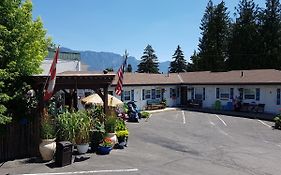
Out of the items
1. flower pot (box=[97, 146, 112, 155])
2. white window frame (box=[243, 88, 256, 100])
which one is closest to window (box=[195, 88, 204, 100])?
white window frame (box=[243, 88, 256, 100])

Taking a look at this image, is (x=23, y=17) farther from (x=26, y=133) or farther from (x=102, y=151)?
(x=102, y=151)

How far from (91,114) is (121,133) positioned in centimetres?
201

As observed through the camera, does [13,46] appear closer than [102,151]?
Yes

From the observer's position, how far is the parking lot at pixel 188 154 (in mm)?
13656

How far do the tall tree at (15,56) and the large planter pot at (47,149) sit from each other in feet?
5.89

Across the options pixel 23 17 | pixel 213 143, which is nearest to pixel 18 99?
pixel 23 17

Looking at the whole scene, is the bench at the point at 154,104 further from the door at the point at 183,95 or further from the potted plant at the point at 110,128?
the potted plant at the point at 110,128

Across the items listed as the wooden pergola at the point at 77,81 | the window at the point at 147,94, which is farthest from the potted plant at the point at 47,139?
the window at the point at 147,94

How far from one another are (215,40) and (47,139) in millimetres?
59144

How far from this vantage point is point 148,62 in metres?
91.6

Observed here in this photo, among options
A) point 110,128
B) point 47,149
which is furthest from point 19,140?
point 110,128

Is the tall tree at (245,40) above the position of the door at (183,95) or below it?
above

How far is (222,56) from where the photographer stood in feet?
222

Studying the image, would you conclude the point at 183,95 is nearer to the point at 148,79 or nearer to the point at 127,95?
the point at 148,79
